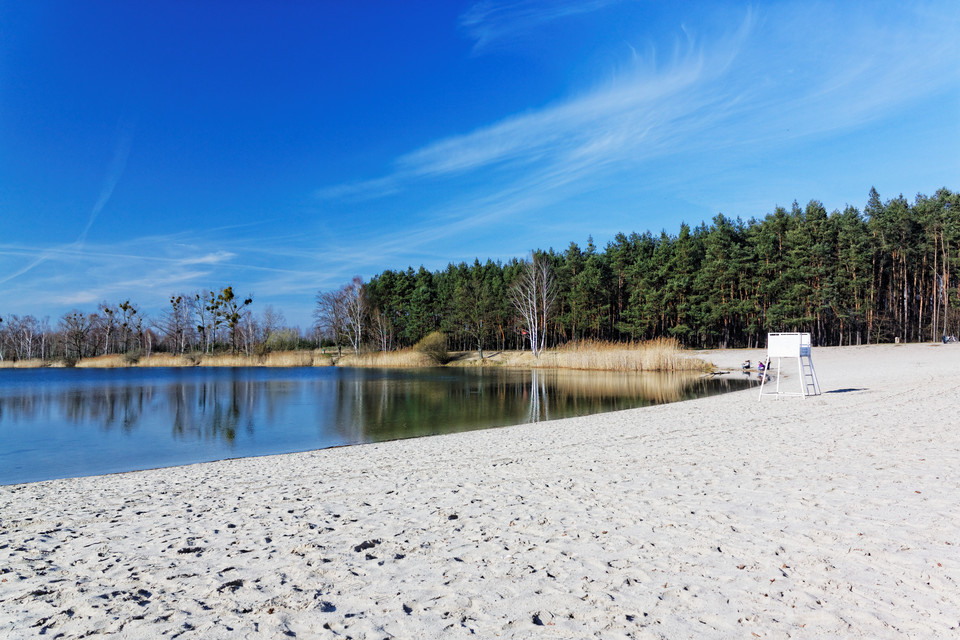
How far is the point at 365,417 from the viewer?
16.3 meters

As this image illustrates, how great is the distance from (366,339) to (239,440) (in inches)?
1973

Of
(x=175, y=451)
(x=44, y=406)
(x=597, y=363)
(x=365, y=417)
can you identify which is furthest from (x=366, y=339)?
(x=175, y=451)

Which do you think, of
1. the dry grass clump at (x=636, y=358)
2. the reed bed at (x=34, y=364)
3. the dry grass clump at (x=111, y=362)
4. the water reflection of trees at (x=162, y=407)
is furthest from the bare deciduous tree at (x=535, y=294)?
the reed bed at (x=34, y=364)

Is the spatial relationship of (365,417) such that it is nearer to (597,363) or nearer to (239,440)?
(239,440)

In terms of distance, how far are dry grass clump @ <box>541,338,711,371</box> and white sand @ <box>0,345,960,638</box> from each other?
2276 cm

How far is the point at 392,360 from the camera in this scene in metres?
48.2

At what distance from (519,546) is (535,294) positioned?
42743 mm

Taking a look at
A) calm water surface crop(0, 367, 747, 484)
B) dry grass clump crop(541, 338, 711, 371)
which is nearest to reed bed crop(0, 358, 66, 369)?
calm water surface crop(0, 367, 747, 484)

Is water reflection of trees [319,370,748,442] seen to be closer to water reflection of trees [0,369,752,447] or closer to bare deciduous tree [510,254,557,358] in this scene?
water reflection of trees [0,369,752,447]

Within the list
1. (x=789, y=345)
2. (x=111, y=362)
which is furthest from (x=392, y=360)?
(x=789, y=345)

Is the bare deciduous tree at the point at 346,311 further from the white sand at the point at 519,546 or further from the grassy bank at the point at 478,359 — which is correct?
the white sand at the point at 519,546

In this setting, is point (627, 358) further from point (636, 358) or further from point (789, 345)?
point (789, 345)

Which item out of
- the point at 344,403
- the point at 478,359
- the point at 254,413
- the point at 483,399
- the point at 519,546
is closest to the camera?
the point at 519,546

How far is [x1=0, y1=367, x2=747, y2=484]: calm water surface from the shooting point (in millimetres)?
11453
